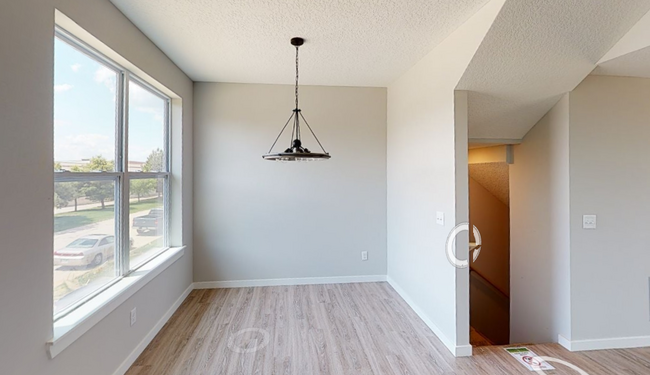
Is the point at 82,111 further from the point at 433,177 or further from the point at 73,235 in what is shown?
the point at 433,177

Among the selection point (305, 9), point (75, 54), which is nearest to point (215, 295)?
point (75, 54)

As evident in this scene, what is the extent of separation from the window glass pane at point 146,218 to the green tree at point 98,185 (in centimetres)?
36

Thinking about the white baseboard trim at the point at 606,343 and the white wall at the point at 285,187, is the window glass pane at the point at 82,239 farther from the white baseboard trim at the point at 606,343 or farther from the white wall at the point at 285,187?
the white baseboard trim at the point at 606,343

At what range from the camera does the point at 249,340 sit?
9.10 feet

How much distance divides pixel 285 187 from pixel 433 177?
6.53 ft

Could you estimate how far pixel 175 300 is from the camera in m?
3.42

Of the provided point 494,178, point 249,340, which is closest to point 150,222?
point 249,340

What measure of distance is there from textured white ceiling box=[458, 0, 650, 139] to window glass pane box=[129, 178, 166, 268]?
2989 mm

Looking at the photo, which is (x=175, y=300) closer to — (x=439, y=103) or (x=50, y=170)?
(x=50, y=170)

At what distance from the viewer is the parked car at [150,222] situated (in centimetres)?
284

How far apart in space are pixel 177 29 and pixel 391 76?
7.85ft

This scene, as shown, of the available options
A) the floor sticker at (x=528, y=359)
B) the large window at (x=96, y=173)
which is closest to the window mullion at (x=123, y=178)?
the large window at (x=96, y=173)

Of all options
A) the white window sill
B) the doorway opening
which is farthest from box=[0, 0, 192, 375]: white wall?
the doorway opening

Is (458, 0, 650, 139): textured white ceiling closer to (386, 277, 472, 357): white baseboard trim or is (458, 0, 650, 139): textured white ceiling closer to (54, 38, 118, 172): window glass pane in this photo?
(386, 277, 472, 357): white baseboard trim
